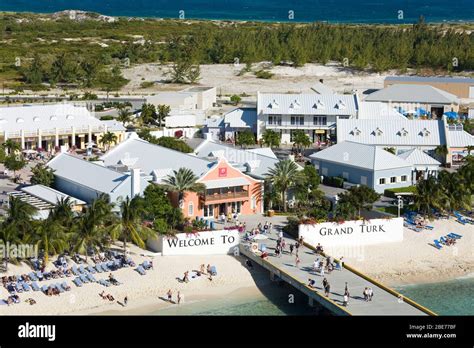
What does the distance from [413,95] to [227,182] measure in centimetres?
4709

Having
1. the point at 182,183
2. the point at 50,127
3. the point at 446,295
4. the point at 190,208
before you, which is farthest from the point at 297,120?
the point at 446,295

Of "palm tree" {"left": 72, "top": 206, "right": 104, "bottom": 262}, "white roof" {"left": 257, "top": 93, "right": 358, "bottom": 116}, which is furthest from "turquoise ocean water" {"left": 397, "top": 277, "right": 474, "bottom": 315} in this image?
"white roof" {"left": 257, "top": 93, "right": 358, "bottom": 116}

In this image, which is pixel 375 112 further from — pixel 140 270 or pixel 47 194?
pixel 140 270

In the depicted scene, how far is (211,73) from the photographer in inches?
4961

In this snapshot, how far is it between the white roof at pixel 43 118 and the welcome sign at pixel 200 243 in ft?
102

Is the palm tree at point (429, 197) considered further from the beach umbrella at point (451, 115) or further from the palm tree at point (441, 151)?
the beach umbrella at point (451, 115)

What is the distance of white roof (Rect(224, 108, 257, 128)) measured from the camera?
8344cm

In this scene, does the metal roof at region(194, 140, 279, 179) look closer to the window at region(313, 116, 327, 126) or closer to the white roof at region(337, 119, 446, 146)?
the white roof at region(337, 119, 446, 146)

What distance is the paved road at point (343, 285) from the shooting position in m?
39.8

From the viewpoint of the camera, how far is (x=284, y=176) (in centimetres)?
5666

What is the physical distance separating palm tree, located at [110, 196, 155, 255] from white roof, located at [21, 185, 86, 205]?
23.1 feet

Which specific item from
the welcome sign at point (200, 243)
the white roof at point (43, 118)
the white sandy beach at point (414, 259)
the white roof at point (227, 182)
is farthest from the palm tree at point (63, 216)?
the white roof at point (43, 118)

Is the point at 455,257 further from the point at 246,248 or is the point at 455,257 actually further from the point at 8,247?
the point at 8,247

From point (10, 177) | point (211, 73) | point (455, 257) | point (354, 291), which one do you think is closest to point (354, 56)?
point (211, 73)
